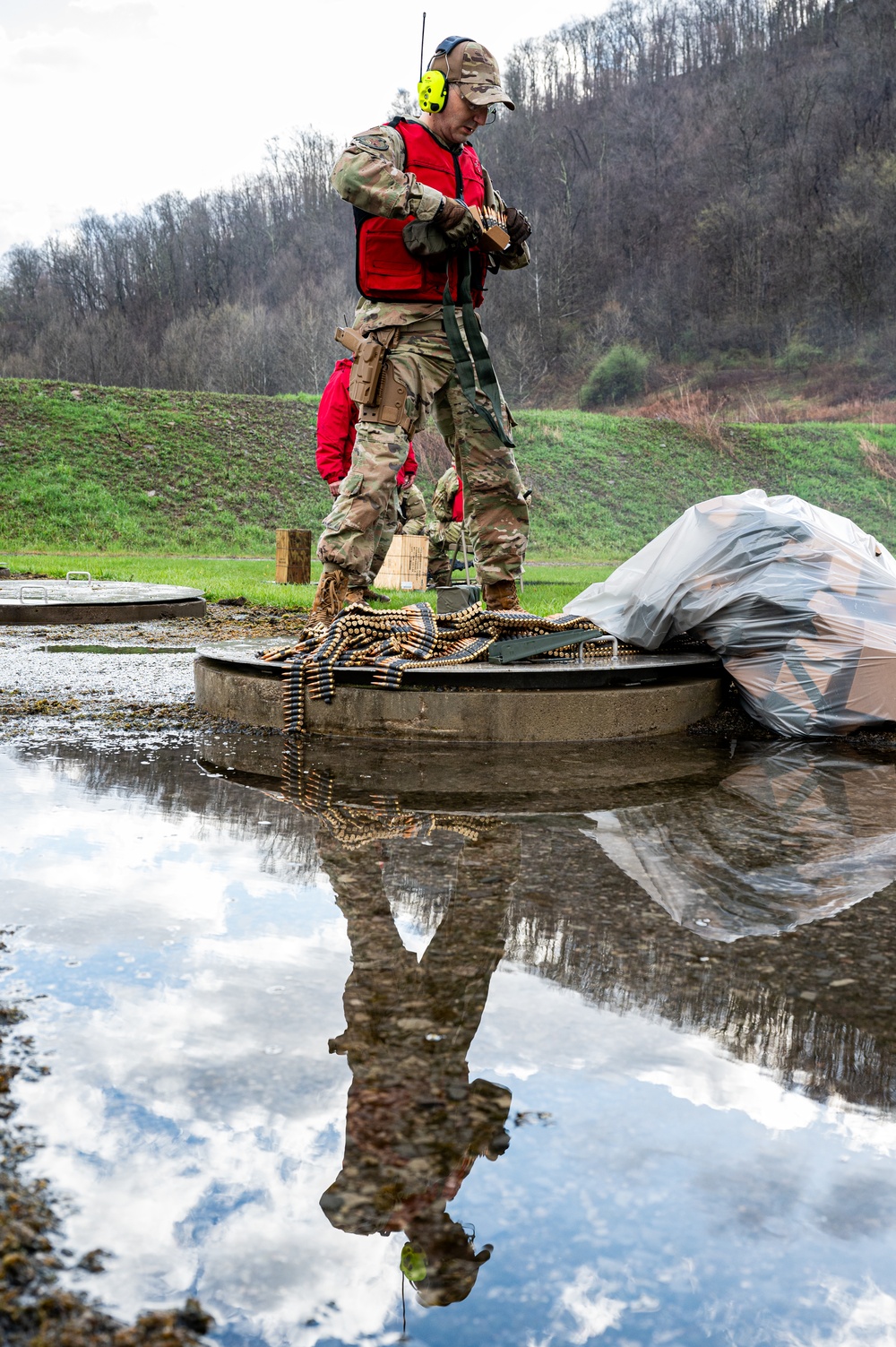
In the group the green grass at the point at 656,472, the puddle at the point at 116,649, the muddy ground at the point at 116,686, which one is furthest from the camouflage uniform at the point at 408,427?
the green grass at the point at 656,472

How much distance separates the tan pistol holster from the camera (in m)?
5.18

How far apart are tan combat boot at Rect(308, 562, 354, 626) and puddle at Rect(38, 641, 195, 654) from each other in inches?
92.0

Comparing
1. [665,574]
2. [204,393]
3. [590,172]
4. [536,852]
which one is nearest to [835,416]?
[204,393]

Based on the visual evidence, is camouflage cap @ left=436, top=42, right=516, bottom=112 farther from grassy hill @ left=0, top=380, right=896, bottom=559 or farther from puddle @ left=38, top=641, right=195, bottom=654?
grassy hill @ left=0, top=380, right=896, bottom=559

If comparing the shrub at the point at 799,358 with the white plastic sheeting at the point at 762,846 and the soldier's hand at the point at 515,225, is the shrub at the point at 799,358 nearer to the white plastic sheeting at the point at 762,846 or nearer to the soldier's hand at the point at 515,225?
the soldier's hand at the point at 515,225

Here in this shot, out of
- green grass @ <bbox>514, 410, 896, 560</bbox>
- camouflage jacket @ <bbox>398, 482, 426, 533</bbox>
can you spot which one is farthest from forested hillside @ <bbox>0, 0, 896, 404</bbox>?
camouflage jacket @ <bbox>398, 482, 426, 533</bbox>

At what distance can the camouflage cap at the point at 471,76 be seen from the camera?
5152mm

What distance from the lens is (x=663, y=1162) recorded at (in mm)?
1618

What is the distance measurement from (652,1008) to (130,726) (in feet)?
11.0

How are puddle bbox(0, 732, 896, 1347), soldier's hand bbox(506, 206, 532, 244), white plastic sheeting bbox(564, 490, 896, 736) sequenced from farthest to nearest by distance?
soldier's hand bbox(506, 206, 532, 244) → white plastic sheeting bbox(564, 490, 896, 736) → puddle bbox(0, 732, 896, 1347)

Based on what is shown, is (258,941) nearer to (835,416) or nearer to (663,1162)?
(663,1162)

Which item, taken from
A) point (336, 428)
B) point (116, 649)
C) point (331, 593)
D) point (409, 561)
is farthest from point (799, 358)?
point (331, 593)

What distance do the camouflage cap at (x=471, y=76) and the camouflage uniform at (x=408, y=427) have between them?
0.34 m

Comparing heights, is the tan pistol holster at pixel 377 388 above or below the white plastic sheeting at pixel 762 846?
above
